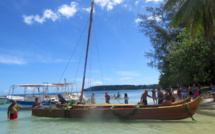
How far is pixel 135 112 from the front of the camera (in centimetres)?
1305

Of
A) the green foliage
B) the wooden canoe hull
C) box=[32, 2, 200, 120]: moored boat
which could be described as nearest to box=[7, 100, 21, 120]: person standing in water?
box=[32, 2, 200, 120]: moored boat

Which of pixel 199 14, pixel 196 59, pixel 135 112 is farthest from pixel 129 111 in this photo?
pixel 196 59

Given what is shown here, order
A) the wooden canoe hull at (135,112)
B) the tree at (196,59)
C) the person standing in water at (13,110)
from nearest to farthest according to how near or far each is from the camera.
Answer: the wooden canoe hull at (135,112) < the person standing in water at (13,110) < the tree at (196,59)

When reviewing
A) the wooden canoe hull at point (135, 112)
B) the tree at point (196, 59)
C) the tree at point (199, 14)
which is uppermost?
the tree at point (199, 14)

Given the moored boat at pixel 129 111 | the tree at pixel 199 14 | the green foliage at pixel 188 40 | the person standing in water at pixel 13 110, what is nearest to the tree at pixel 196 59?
the green foliage at pixel 188 40

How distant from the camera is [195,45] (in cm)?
2161

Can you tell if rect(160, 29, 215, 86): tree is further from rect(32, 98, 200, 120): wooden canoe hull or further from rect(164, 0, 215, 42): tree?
rect(32, 98, 200, 120): wooden canoe hull

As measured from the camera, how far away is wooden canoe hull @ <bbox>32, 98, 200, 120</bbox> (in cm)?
1234

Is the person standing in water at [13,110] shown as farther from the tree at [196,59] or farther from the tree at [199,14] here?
the tree at [196,59]

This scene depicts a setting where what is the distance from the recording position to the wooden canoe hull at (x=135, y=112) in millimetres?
12344

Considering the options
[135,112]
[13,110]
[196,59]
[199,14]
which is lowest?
[135,112]

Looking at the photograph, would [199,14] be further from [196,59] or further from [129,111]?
[129,111]

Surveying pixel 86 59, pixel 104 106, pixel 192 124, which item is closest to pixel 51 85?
pixel 86 59

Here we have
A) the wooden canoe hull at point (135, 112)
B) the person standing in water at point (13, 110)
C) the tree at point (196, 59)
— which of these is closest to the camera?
the wooden canoe hull at point (135, 112)
